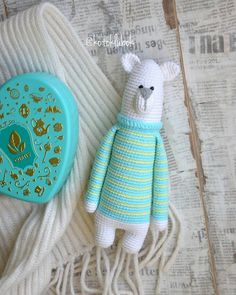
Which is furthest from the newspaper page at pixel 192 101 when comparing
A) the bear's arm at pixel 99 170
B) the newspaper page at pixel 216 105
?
the bear's arm at pixel 99 170

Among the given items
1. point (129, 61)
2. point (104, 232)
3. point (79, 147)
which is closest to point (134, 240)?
point (104, 232)

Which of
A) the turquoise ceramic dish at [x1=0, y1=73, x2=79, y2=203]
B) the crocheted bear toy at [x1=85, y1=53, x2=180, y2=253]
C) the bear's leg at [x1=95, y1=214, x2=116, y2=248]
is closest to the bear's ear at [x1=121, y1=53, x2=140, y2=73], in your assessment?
the crocheted bear toy at [x1=85, y1=53, x2=180, y2=253]

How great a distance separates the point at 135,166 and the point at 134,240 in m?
0.13

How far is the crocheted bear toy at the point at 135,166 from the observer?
0.62 meters

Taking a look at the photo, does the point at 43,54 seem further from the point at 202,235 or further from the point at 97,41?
the point at 202,235

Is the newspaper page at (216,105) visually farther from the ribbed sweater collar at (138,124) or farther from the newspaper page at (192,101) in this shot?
the ribbed sweater collar at (138,124)

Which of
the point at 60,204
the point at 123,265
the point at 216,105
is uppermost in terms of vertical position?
the point at 216,105

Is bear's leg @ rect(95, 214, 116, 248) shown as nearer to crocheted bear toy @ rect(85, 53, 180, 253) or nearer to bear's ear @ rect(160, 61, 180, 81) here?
crocheted bear toy @ rect(85, 53, 180, 253)

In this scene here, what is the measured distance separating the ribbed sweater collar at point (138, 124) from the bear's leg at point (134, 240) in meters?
0.16

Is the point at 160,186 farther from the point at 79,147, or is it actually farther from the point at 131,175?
the point at 79,147

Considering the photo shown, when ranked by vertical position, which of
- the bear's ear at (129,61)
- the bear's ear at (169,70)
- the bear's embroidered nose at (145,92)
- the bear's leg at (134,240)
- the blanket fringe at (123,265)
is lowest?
the blanket fringe at (123,265)

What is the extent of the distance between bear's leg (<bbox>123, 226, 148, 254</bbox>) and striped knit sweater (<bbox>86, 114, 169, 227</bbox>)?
0.02 meters

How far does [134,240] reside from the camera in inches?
26.0

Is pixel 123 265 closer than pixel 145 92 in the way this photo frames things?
No
